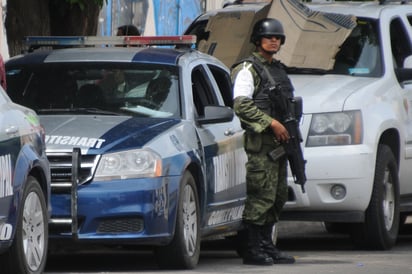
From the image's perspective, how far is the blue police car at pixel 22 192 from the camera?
866 cm

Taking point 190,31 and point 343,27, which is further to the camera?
point 190,31

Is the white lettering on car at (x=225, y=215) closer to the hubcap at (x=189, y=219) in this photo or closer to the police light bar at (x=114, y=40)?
the hubcap at (x=189, y=219)

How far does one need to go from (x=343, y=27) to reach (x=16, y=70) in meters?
3.59

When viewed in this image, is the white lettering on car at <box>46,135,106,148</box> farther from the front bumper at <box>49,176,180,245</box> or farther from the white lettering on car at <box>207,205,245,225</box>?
the white lettering on car at <box>207,205,245,225</box>

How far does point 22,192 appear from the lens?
8945 mm

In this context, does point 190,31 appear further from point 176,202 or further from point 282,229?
point 176,202

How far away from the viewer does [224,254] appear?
13.1 metres

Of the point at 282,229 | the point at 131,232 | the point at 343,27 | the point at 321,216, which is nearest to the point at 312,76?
the point at 343,27

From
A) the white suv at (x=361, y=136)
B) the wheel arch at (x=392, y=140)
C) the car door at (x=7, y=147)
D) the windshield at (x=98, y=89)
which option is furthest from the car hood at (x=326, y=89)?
the car door at (x=7, y=147)

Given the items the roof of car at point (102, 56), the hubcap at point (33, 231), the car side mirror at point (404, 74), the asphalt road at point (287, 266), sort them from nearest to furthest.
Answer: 1. the hubcap at point (33, 231)
2. the asphalt road at point (287, 266)
3. the roof of car at point (102, 56)
4. the car side mirror at point (404, 74)

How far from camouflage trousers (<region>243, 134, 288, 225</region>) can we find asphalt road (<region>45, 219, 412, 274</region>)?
41 centimetres

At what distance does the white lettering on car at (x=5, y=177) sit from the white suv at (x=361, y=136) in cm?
444

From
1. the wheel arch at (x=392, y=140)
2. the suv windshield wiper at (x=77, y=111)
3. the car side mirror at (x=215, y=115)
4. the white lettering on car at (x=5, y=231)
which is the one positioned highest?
the suv windshield wiper at (x=77, y=111)

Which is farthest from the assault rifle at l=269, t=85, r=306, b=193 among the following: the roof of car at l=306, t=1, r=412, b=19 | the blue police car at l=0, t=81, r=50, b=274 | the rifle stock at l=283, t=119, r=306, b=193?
the roof of car at l=306, t=1, r=412, b=19
